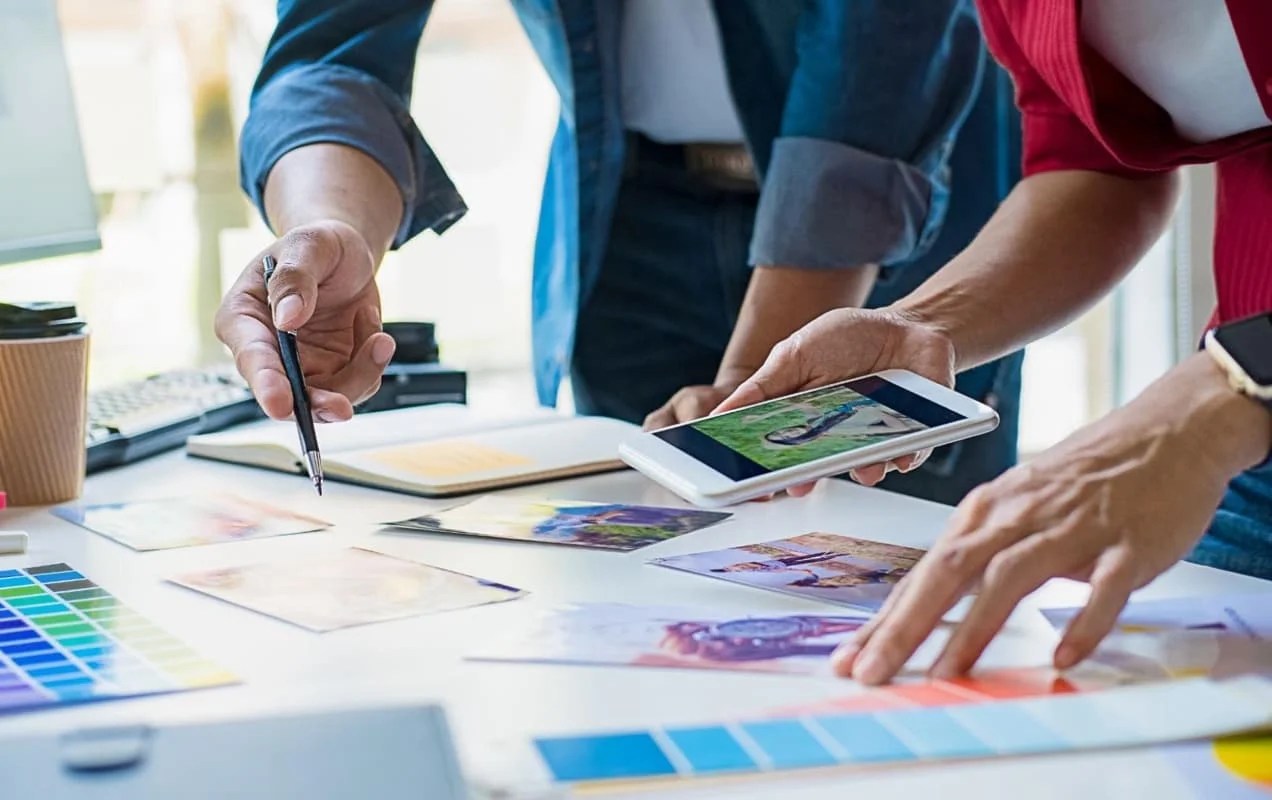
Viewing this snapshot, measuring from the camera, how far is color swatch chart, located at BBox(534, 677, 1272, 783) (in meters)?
0.60

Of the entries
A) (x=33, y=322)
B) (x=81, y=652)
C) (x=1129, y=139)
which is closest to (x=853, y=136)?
(x=1129, y=139)

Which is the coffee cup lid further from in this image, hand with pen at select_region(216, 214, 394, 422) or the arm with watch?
the arm with watch

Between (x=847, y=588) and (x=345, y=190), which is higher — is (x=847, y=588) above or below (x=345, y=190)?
below

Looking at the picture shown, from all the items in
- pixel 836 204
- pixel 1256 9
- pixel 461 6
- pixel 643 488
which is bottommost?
pixel 643 488

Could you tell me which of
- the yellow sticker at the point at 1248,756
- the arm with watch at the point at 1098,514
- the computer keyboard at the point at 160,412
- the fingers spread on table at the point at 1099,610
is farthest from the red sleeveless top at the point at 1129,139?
the computer keyboard at the point at 160,412

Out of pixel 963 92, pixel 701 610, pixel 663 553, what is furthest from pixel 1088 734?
pixel 963 92

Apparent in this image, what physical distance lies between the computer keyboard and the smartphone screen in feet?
1.90

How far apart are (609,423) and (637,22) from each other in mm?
420

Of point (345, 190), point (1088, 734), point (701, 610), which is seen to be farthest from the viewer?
point (345, 190)

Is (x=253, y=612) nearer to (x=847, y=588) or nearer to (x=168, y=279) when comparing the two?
(x=847, y=588)

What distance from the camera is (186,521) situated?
42.3 inches

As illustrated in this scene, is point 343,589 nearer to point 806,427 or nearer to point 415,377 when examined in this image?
point 806,427

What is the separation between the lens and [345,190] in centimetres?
137

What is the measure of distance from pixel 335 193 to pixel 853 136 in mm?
462
